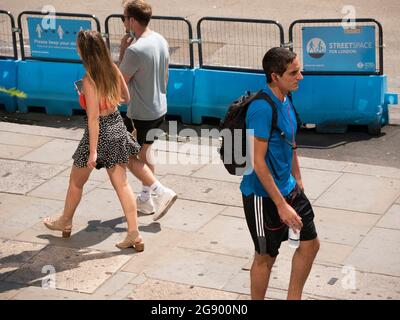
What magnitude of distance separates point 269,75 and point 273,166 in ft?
2.07

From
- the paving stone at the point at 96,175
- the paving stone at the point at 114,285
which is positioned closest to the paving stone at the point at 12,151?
the paving stone at the point at 96,175

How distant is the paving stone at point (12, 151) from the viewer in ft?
36.3

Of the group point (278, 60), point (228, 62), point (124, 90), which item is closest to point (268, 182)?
point (278, 60)

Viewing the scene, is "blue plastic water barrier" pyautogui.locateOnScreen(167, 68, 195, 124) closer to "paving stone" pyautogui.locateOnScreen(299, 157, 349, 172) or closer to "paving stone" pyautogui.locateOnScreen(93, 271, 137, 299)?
"paving stone" pyautogui.locateOnScreen(299, 157, 349, 172)

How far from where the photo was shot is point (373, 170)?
10.6 m

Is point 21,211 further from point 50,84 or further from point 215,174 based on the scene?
point 50,84

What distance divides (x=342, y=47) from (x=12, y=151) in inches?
163

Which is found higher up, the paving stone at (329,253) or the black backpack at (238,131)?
the black backpack at (238,131)

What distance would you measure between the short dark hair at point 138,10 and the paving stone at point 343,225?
247cm

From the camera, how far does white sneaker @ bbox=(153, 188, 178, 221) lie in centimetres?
900

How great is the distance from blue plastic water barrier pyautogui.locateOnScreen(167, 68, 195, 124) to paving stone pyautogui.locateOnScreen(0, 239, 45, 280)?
4.36 m

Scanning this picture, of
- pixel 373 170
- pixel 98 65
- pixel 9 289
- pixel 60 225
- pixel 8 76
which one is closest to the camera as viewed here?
pixel 9 289

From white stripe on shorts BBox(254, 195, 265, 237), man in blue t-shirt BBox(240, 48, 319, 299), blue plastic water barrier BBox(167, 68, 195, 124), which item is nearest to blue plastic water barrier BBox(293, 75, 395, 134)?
blue plastic water barrier BBox(167, 68, 195, 124)

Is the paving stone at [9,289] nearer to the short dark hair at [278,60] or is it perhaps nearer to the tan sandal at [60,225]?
the tan sandal at [60,225]
